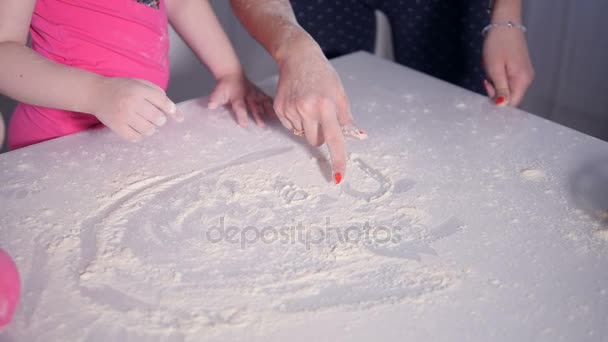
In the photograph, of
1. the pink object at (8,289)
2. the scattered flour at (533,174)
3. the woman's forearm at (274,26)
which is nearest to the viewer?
the pink object at (8,289)

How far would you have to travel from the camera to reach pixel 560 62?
79.4 inches

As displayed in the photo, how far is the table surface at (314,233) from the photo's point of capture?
1.96 ft

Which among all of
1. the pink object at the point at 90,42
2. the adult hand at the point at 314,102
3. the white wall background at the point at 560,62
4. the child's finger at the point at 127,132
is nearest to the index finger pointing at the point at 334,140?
the adult hand at the point at 314,102

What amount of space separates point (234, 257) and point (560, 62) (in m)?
1.65

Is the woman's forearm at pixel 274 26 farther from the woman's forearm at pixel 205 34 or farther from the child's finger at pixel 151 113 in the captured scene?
the child's finger at pixel 151 113

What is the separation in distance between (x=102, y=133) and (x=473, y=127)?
551 millimetres

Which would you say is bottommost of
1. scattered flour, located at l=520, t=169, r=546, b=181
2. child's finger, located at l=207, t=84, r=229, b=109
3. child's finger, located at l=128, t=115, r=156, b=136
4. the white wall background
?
the white wall background

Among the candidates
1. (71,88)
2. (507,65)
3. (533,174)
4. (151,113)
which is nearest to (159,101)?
(151,113)

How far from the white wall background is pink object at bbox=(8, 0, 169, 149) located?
0.91 metres

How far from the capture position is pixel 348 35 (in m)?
1.40

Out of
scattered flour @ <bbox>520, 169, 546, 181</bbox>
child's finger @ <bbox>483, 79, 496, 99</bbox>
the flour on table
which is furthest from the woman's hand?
the flour on table

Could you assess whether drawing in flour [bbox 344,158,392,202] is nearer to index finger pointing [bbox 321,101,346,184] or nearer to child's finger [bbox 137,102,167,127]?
index finger pointing [bbox 321,101,346,184]

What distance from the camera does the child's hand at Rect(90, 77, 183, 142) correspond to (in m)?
0.83

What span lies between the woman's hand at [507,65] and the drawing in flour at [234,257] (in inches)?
13.4
